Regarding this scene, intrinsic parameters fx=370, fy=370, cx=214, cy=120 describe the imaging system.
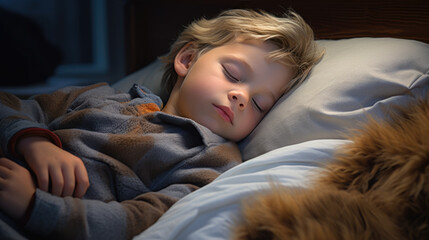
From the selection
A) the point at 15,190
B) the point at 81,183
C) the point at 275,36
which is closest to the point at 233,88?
the point at 275,36

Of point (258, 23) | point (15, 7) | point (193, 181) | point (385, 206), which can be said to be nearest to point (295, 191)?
point (385, 206)

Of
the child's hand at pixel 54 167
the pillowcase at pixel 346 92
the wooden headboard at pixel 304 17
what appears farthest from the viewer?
the wooden headboard at pixel 304 17

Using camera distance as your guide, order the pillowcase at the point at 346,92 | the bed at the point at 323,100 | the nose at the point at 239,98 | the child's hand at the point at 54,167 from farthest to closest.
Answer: the nose at the point at 239,98 → the pillowcase at the point at 346,92 → the child's hand at the point at 54,167 → the bed at the point at 323,100

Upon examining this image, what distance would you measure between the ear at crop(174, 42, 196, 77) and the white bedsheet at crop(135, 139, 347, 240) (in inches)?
20.9

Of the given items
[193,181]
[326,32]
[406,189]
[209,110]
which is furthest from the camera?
[326,32]

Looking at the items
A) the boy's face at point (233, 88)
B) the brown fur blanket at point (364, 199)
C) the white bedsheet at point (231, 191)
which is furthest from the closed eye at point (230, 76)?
the brown fur blanket at point (364, 199)

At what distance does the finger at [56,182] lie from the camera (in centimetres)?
71

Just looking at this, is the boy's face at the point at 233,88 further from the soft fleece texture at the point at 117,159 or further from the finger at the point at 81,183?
the finger at the point at 81,183

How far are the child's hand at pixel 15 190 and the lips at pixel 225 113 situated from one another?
469 millimetres

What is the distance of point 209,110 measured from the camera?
3.20 ft

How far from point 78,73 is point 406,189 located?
8.44 feet

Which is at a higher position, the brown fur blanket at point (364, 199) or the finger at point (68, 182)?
the brown fur blanket at point (364, 199)

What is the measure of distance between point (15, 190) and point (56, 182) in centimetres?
7

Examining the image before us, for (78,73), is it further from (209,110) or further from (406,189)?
(406,189)
